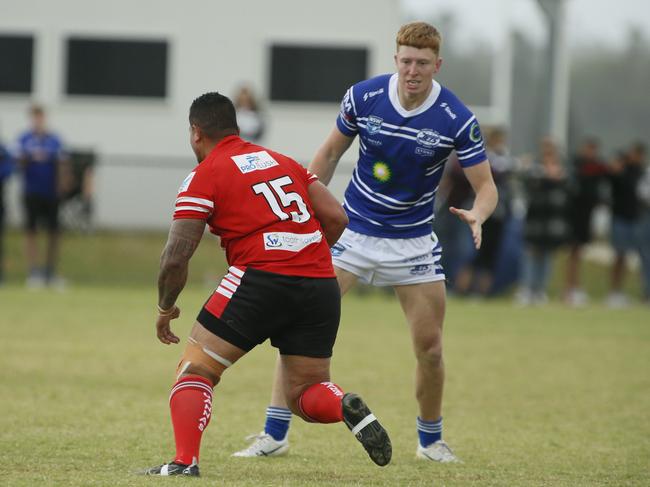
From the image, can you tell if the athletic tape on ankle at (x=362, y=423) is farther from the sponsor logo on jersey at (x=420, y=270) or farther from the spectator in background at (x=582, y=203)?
the spectator in background at (x=582, y=203)

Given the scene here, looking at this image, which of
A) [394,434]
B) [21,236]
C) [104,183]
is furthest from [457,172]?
[394,434]

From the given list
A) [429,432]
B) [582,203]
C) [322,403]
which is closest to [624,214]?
[582,203]

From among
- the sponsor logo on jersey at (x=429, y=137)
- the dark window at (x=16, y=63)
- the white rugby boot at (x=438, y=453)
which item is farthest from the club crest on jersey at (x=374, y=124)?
the dark window at (x=16, y=63)

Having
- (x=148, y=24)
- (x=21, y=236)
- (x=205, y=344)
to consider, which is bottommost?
(x=21, y=236)

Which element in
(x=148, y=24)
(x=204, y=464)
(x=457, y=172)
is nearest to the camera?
(x=204, y=464)

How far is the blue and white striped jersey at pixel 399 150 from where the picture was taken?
677 cm

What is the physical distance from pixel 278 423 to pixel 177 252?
68.2 inches

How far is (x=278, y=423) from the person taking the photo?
7.00 m

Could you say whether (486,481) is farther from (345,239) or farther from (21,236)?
(21,236)

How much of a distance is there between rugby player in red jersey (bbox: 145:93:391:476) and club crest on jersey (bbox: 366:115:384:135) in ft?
3.28

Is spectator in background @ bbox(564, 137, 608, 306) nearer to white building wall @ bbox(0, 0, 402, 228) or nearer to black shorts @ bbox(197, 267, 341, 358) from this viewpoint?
white building wall @ bbox(0, 0, 402, 228)

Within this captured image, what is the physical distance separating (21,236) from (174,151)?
3.77 m

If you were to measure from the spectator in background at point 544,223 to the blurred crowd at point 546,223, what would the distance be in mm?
14

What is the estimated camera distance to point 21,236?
20.2 meters
